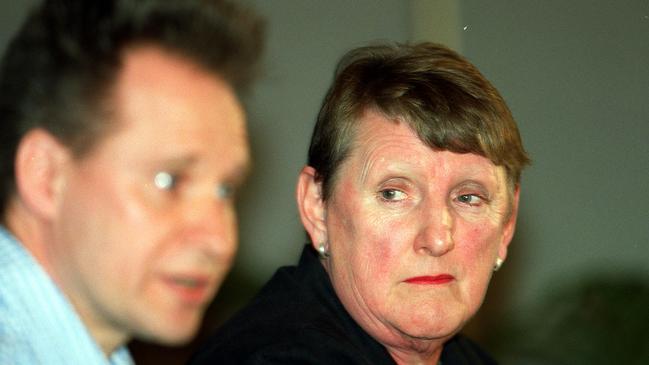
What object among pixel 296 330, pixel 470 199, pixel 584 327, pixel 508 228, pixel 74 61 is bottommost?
pixel 584 327

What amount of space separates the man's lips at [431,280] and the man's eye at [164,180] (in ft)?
2.63

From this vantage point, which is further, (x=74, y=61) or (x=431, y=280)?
(x=431, y=280)

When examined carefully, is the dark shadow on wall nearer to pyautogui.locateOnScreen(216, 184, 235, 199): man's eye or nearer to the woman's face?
the woman's face

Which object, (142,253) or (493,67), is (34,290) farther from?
(493,67)

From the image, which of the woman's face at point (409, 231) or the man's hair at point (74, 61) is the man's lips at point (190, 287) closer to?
the man's hair at point (74, 61)

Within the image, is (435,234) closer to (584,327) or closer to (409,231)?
(409,231)

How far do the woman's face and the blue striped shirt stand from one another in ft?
2.61

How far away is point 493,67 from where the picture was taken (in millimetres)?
2408

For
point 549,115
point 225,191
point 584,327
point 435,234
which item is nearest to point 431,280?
point 435,234

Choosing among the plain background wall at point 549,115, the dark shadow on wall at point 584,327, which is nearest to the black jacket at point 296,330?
the plain background wall at point 549,115

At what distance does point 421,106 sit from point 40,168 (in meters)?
0.91

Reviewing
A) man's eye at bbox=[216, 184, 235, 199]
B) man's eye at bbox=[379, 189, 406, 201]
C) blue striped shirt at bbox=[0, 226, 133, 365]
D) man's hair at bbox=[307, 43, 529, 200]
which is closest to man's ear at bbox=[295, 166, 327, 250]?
man's hair at bbox=[307, 43, 529, 200]

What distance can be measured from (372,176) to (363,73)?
9.0 inches

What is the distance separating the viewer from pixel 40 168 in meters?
1.00
